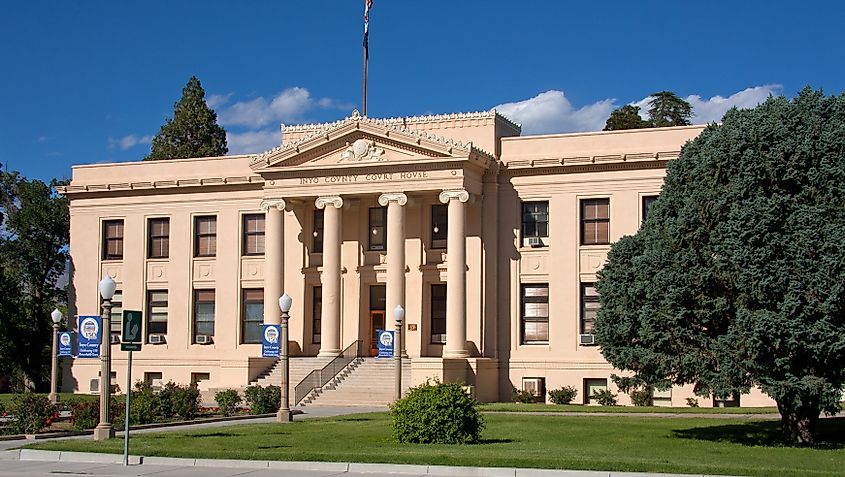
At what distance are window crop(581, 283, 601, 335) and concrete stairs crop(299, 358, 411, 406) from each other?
6.54m

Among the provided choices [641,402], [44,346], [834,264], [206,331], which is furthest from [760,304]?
[44,346]

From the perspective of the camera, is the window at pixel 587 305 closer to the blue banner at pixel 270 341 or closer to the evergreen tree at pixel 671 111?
the blue banner at pixel 270 341

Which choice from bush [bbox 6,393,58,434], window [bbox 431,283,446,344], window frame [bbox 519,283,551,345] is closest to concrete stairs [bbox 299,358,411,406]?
window [bbox 431,283,446,344]

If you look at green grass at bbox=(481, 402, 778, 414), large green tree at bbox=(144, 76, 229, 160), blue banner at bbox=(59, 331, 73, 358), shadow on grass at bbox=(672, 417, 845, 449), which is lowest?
green grass at bbox=(481, 402, 778, 414)

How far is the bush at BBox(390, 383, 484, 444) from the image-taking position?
22.4 m

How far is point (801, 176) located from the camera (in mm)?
22156

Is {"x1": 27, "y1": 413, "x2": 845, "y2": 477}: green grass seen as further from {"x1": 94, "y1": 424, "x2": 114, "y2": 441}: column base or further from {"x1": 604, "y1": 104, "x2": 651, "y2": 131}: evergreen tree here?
{"x1": 604, "y1": 104, "x2": 651, "y2": 131}: evergreen tree

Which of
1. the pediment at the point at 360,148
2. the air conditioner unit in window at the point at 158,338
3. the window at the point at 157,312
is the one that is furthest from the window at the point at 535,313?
the window at the point at 157,312

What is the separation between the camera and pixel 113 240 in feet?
159

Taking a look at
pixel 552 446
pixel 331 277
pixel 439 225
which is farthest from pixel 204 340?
pixel 552 446

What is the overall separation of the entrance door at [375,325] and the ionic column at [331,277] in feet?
7.28

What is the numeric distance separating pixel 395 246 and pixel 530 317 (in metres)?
5.74

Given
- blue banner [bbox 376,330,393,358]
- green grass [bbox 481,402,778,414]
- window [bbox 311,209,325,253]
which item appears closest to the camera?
green grass [bbox 481,402,778,414]

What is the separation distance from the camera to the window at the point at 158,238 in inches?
1875
